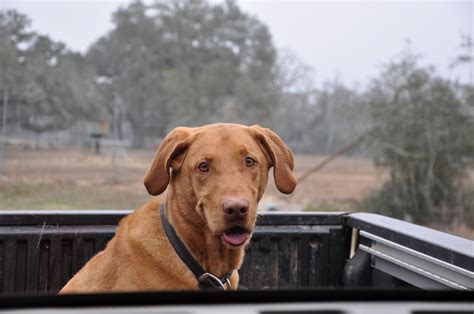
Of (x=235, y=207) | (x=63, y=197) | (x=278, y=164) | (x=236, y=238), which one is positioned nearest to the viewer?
(x=235, y=207)

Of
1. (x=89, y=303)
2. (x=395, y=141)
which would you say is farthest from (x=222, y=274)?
(x=395, y=141)

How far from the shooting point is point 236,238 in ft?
8.19

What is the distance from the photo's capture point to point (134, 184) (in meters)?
19.3

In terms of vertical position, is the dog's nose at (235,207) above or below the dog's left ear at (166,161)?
below

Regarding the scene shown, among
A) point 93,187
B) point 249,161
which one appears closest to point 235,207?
point 249,161

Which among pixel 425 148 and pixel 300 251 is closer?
pixel 300 251

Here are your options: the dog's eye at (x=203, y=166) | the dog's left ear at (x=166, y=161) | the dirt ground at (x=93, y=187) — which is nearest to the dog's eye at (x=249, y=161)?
the dog's eye at (x=203, y=166)

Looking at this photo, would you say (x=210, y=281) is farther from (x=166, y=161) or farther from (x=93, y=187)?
(x=93, y=187)

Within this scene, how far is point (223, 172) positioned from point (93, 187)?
16.0 m

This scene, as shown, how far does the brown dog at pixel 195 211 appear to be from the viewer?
2.46 meters

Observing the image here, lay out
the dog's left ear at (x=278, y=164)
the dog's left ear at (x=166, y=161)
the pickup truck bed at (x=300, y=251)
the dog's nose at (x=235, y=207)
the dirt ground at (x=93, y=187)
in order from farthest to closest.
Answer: the dirt ground at (x=93, y=187), the dog's left ear at (x=278, y=164), the dog's left ear at (x=166, y=161), the pickup truck bed at (x=300, y=251), the dog's nose at (x=235, y=207)

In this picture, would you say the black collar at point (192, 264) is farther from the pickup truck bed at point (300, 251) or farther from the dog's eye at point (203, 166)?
the pickup truck bed at point (300, 251)

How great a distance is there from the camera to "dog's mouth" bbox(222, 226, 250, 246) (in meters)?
2.46

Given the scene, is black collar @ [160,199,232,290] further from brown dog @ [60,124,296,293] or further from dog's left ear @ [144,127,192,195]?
dog's left ear @ [144,127,192,195]
